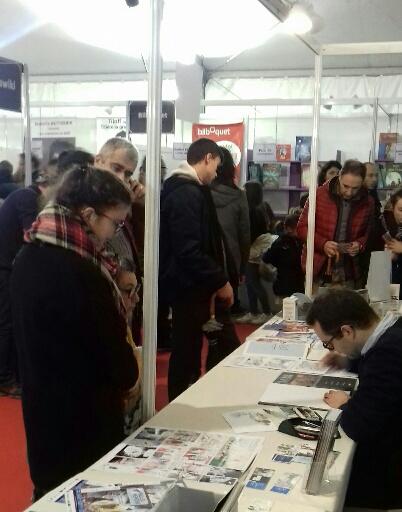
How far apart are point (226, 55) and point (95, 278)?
876 centimetres

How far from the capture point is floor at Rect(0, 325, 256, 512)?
2641 millimetres

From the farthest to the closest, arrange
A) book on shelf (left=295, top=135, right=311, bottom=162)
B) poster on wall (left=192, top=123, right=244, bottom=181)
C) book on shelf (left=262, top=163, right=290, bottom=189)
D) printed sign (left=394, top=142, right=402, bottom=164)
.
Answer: book on shelf (left=295, top=135, right=311, bottom=162) → printed sign (left=394, top=142, right=402, bottom=164) → book on shelf (left=262, top=163, right=290, bottom=189) → poster on wall (left=192, top=123, right=244, bottom=181)

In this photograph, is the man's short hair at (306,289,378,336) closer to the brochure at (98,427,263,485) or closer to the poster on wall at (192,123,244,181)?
the brochure at (98,427,263,485)

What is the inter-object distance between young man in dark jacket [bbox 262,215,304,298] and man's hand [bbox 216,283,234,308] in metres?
2.40

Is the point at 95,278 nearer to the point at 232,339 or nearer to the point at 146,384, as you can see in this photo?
the point at 146,384

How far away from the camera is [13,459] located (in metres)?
3.03

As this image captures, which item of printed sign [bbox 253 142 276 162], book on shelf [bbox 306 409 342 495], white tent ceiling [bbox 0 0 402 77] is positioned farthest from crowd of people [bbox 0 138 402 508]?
white tent ceiling [bbox 0 0 402 77]

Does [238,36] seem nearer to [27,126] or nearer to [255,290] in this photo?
[255,290]

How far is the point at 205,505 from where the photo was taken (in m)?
1.11

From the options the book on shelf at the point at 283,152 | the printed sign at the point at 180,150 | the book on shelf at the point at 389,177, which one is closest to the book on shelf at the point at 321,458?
the printed sign at the point at 180,150

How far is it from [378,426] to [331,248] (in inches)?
83.0

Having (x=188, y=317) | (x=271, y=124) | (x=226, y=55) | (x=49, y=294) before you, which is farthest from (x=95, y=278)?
(x=271, y=124)

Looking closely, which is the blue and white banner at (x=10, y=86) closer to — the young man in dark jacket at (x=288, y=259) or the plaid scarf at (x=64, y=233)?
the young man in dark jacket at (x=288, y=259)

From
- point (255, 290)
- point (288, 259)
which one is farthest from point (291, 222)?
point (255, 290)
